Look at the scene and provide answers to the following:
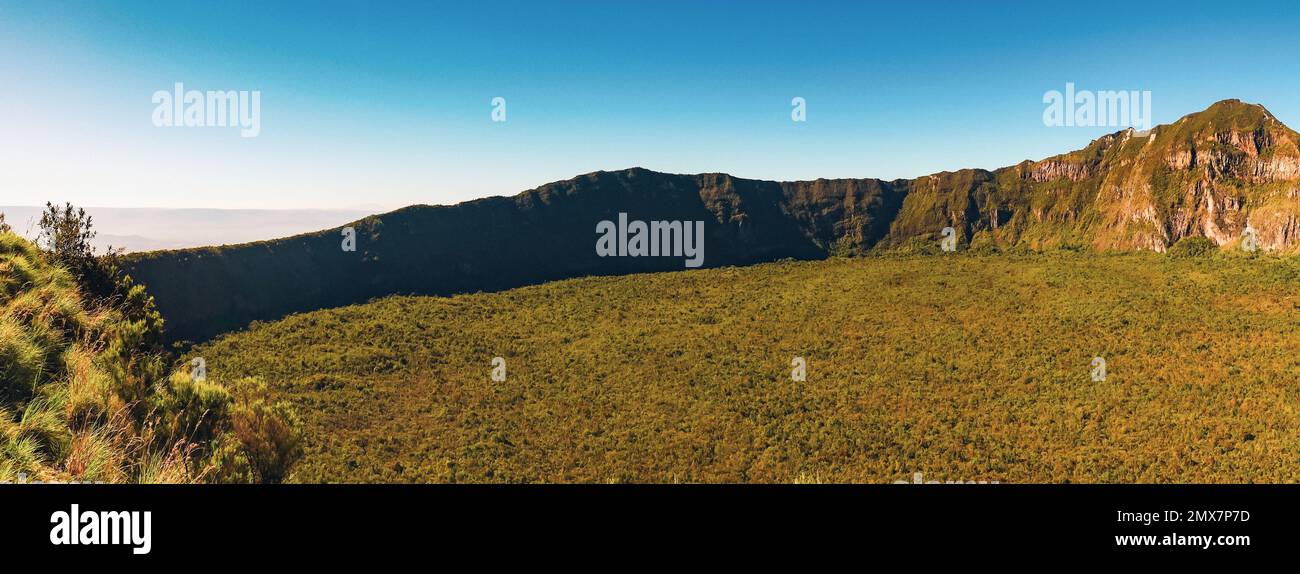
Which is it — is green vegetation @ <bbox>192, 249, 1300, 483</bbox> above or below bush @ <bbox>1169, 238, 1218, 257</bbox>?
below

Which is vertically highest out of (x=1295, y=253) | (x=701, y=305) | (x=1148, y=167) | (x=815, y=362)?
(x=1148, y=167)

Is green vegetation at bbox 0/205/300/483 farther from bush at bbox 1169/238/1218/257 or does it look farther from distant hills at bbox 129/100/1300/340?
bush at bbox 1169/238/1218/257

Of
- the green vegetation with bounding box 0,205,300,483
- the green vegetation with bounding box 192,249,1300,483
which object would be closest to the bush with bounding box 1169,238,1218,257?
the green vegetation with bounding box 192,249,1300,483

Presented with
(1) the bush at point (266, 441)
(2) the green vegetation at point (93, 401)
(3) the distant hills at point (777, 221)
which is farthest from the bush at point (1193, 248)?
(2) the green vegetation at point (93, 401)

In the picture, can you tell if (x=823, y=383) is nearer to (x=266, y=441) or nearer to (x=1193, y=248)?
(x=266, y=441)
